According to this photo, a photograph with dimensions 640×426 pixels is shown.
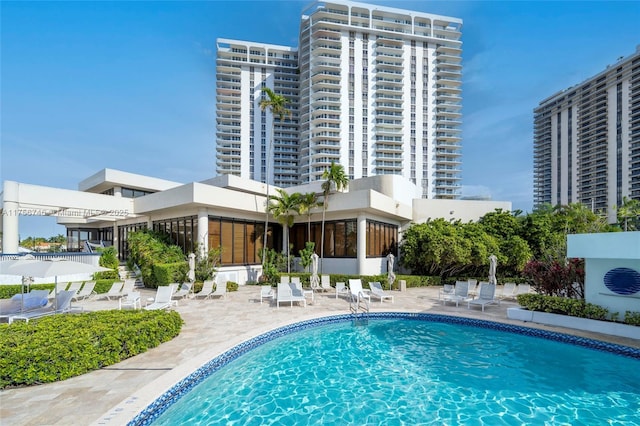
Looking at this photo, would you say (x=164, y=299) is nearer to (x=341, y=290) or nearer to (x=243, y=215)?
(x=341, y=290)

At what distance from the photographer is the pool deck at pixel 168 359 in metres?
4.38

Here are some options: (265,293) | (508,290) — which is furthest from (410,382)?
(508,290)

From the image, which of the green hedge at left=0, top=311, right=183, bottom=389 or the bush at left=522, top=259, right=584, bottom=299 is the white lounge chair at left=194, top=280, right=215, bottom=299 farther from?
the bush at left=522, top=259, right=584, bottom=299

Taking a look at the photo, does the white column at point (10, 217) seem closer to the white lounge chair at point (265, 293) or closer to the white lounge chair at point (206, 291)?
the white lounge chair at point (206, 291)

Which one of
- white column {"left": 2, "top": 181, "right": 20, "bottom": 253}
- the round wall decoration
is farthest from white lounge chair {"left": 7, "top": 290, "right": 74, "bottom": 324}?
the round wall decoration

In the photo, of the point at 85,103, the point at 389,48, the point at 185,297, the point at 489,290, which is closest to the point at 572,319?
the point at 489,290

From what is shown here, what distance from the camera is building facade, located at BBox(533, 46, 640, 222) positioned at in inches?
2645

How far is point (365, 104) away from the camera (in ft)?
214

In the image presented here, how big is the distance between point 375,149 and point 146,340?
6300 centimetres

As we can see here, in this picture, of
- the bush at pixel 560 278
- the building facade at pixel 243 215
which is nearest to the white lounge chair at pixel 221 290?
the building facade at pixel 243 215

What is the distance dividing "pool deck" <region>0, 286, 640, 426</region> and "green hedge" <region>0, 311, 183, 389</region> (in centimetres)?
20

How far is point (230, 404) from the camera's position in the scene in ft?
17.9

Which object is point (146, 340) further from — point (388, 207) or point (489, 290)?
point (388, 207)

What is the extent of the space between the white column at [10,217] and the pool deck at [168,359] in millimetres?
8543
